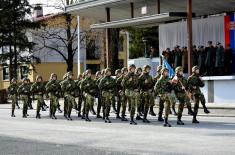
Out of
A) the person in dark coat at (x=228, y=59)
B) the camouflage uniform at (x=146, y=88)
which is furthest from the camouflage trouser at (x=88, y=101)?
the person in dark coat at (x=228, y=59)

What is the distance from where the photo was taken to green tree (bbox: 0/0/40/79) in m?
48.3

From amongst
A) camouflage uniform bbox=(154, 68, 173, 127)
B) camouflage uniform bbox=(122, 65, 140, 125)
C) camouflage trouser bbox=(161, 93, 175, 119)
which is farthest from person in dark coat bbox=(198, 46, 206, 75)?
camouflage trouser bbox=(161, 93, 175, 119)

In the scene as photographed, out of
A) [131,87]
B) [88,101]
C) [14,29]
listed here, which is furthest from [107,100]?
[14,29]

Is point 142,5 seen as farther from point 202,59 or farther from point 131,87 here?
point 131,87

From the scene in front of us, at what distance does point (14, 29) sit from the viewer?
160ft

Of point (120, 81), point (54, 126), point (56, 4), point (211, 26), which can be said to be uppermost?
point (56, 4)

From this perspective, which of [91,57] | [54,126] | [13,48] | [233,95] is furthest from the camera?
[91,57]

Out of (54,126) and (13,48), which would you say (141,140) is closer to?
(54,126)

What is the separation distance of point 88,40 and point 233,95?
3303cm

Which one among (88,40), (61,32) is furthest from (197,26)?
(61,32)

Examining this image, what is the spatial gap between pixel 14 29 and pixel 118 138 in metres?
34.6

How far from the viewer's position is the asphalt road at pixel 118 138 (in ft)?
43.8

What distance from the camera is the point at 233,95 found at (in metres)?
26.3

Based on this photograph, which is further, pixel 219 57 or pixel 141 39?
pixel 141 39
